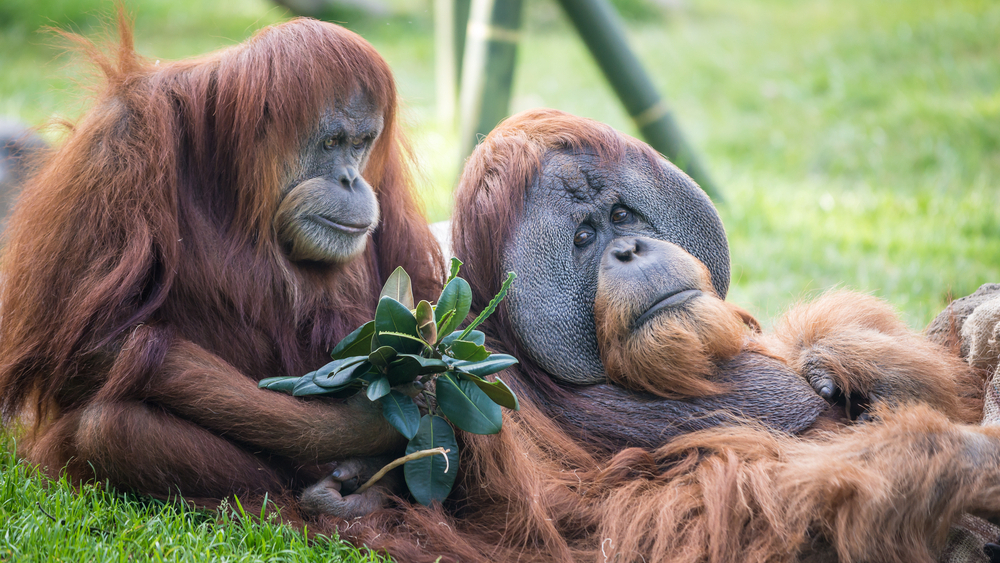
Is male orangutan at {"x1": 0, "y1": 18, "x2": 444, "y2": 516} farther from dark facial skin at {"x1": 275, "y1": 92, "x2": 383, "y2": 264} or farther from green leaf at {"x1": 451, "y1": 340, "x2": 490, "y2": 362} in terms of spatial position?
green leaf at {"x1": 451, "y1": 340, "x2": 490, "y2": 362}

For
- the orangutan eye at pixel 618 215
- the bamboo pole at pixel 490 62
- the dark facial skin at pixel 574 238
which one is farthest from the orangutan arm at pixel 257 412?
the bamboo pole at pixel 490 62

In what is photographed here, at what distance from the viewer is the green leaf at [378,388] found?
68.0 inches

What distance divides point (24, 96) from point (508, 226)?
6044 millimetres

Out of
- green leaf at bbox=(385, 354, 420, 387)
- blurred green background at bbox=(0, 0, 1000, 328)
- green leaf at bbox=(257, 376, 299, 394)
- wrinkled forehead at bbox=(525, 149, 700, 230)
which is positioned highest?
wrinkled forehead at bbox=(525, 149, 700, 230)

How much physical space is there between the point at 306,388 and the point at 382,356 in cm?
18

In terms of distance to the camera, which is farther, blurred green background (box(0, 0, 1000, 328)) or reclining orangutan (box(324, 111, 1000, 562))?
blurred green background (box(0, 0, 1000, 328))

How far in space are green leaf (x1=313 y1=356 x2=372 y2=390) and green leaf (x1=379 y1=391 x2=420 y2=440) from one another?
0.25 feet

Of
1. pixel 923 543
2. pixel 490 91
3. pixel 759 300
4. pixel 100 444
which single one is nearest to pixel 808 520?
pixel 923 543

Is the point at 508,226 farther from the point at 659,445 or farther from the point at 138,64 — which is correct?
the point at 138,64

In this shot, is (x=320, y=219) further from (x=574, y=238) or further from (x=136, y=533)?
(x=136, y=533)

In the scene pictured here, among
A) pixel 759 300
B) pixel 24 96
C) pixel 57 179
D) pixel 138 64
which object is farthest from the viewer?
pixel 24 96

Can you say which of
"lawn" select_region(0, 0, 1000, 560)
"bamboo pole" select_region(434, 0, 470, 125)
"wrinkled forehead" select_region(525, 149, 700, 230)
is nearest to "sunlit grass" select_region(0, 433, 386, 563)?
"lawn" select_region(0, 0, 1000, 560)

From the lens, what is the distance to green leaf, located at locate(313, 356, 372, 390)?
1.79 metres

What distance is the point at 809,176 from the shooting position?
685 cm
